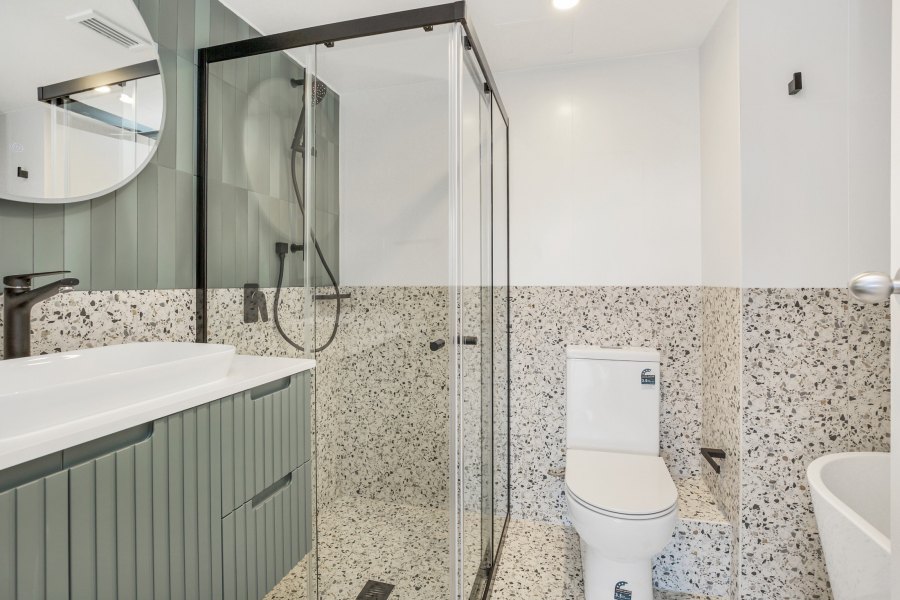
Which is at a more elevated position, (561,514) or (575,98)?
(575,98)

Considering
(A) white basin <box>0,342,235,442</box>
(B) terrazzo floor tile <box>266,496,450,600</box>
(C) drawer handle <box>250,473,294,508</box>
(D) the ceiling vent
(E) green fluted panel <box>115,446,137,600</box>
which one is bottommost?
(B) terrazzo floor tile <box>266,496,450,600</box>

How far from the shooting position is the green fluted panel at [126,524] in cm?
82

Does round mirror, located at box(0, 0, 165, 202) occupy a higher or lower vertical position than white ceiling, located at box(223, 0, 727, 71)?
lower

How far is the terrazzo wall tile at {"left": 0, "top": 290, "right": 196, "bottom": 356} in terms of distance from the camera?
1.17 meters

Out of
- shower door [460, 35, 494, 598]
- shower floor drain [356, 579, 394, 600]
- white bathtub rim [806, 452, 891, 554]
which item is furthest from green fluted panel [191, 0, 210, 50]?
white bathtub rim [806, 452, 891, 554]

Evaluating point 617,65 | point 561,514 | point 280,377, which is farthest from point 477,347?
point 617,65

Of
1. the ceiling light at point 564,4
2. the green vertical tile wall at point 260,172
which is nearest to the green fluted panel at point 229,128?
the green vertical tile wall at point 260,172

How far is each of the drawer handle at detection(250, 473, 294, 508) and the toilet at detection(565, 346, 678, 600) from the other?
104cm

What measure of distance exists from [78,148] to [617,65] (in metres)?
2.32

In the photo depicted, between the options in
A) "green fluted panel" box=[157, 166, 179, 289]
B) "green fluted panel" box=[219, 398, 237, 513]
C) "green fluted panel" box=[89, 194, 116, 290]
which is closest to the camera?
"green fluted panel" box=[219, 398, 237, 513]

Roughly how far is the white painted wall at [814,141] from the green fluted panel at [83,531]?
2.07 metres

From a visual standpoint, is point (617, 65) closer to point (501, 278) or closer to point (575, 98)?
point (575, 98)

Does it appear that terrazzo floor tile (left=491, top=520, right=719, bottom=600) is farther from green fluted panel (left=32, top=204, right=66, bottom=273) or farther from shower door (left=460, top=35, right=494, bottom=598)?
green fluted panel (left=32, top=204, right=66, bottom=273)

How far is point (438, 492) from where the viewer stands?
4.67 feet
